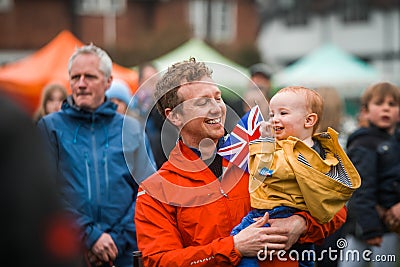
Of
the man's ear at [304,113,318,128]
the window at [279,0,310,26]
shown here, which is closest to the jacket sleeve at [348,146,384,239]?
the man's ear at [304,113,318,128]

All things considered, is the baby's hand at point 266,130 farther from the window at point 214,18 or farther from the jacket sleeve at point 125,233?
the window at point 214,18

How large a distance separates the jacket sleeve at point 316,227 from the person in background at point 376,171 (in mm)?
1974

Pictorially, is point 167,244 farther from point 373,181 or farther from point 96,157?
point 373,181

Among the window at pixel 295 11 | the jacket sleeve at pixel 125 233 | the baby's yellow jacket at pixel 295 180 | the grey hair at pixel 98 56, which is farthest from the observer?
the window at pixel 295 11

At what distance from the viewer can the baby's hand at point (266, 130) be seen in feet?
11.0

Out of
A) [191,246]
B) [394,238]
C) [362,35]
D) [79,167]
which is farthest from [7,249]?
[362,35]

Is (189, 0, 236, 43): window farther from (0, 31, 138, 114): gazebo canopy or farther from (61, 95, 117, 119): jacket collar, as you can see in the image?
(61, 95, 117, 119): jacket collar

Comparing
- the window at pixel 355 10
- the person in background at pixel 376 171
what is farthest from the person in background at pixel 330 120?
the window at pixel 355 10

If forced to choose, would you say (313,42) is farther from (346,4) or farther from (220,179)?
(220,179)

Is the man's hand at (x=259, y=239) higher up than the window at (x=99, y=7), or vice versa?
the man's hand at (x=259, y=239)

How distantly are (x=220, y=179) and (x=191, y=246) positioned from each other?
1.02 ft

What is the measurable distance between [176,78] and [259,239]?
781 mm

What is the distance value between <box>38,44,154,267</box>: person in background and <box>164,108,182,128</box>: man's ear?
3.73 feet

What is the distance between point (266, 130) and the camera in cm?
335
